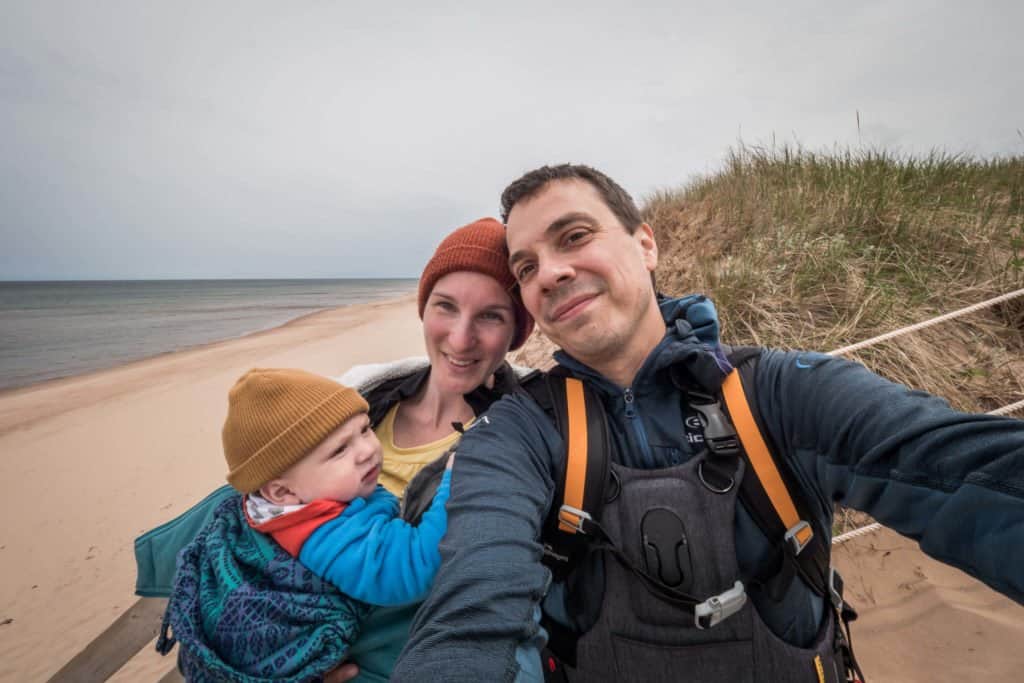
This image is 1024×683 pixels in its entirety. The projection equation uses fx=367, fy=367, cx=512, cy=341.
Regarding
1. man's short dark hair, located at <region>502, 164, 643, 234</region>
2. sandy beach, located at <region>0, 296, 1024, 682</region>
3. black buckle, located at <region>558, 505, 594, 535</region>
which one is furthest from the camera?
sandy beach, located at <region>0, 296, 1024, 682</region>

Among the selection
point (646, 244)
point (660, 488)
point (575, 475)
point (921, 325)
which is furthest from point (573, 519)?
point (921, 325)

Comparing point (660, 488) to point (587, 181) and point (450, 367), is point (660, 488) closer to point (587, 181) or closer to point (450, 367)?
point (450, 367)

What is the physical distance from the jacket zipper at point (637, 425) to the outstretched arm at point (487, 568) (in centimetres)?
30

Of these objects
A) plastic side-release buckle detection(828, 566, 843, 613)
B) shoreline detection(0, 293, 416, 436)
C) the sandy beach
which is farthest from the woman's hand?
shoreline detection(0, 293, 416, 436)

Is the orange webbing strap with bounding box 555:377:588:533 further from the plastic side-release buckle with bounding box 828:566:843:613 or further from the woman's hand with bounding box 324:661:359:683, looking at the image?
the woman's hand with bounding box 324:661:359:683

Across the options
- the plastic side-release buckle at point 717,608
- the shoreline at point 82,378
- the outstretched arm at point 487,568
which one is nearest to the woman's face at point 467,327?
the outstretched arm at point 487,568

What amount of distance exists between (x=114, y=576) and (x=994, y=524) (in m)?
5.95

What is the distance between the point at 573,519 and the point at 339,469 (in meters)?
0.94

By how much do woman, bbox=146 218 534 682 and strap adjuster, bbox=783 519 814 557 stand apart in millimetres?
1309

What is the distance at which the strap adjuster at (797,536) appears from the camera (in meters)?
1.12

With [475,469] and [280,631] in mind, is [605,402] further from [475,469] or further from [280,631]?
[280,631]

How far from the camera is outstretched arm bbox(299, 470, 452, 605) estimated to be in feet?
4.13

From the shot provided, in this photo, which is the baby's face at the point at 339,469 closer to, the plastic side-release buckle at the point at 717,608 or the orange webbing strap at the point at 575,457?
the orange webbing strap at the point at 575,457

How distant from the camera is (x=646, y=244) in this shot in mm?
1740
